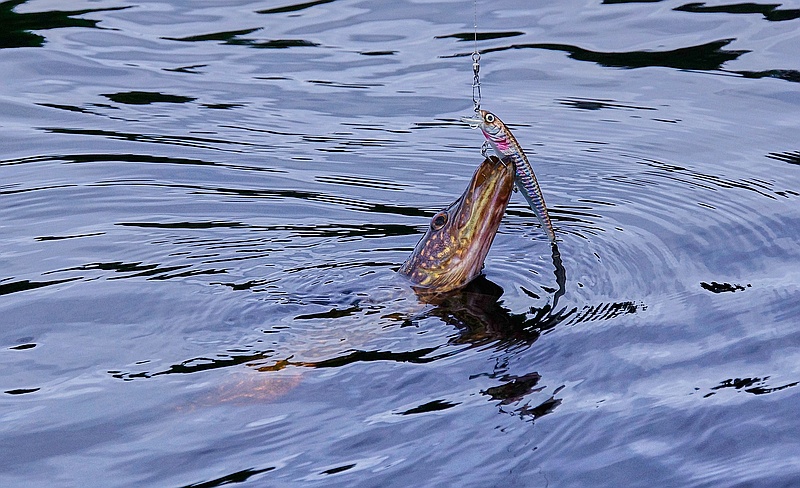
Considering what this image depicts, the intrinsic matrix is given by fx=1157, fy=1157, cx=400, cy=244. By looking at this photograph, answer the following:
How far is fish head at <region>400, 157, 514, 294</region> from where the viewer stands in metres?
5.83

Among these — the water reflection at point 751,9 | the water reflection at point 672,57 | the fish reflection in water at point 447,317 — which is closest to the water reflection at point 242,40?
the water reflection at point 672,57

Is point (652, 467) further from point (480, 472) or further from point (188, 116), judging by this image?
point (188, 116)

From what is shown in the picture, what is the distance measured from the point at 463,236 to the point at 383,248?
839 millimetres

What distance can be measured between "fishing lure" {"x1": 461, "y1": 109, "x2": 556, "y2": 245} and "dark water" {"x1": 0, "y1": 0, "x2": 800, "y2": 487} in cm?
53

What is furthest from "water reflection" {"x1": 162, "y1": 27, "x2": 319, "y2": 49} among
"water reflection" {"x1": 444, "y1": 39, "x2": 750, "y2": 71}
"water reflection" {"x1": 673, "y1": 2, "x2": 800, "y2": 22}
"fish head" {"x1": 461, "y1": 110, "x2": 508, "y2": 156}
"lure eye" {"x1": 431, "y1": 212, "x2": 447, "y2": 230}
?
"fish head" {"x1": 461, "y1": 110, "x2": 508, "y2": 156}

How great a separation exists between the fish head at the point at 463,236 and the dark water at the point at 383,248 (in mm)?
166

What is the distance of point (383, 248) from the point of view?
22.1 feet

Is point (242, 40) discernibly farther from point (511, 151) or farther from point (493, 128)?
point (493, 128)

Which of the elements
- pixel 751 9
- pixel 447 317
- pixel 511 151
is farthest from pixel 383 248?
pixel 751 9

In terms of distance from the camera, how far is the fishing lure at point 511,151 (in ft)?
17.7

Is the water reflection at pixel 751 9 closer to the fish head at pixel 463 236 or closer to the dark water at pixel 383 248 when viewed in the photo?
the dark water at pixel 383 248

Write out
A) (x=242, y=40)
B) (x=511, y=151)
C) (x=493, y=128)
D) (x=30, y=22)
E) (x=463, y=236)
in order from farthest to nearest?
(x=30, y=22) < (x=242, y=40) < (x=463, y=236) < (x=511, y=151) < (x=493, y=128)

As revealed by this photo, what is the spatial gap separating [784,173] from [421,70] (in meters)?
3.66

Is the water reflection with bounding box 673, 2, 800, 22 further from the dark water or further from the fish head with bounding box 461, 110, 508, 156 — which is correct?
the fish head with bounding box 461, 110, 508, 156
